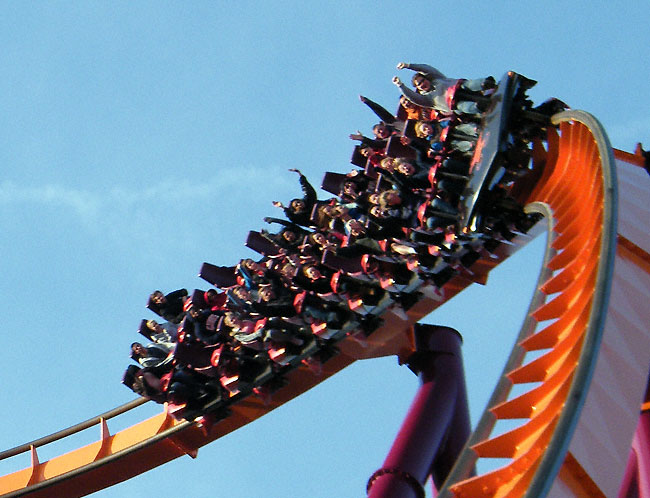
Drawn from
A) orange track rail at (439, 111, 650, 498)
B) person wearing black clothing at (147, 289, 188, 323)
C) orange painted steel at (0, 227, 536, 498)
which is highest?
person wearing black clothing at (147, 289, 188, 323)

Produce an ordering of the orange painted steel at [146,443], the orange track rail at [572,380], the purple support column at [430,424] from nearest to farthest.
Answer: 1. the orange track rail at [572,380]
2. the purple support column at [430,424]
3. the orange painted steel at [146,443]

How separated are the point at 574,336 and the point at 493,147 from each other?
3189 millimetres

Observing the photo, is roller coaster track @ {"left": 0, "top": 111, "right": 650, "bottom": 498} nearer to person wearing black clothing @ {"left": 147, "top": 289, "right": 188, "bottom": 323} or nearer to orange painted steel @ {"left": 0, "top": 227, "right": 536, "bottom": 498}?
orange painted steel @ {"left": 0, "top": 227, "right": 536, "bottom": 498}

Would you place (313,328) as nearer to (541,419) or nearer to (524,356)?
(524,356)

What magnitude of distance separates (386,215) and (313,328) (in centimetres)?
103

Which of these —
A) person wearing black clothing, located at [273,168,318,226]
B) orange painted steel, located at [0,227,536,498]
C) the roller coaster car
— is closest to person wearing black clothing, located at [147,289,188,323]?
orange painted steel, located at [0,227,536,498]

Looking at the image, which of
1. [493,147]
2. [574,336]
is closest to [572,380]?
[574,336]

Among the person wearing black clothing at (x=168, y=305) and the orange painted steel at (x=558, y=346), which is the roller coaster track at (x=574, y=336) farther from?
the person wearing black clothing at (x=168, y=305)

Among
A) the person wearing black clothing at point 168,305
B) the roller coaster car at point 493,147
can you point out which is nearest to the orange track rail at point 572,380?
the roller coaster car at point 493,147

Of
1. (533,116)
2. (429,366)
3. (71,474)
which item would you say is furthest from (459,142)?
(71,474)

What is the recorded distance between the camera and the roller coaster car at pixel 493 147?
799cm

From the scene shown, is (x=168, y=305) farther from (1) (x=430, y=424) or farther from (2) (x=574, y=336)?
(2) (x=574, y=336)

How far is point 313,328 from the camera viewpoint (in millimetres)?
9023

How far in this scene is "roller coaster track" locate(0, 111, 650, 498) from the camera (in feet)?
→ 14.1
